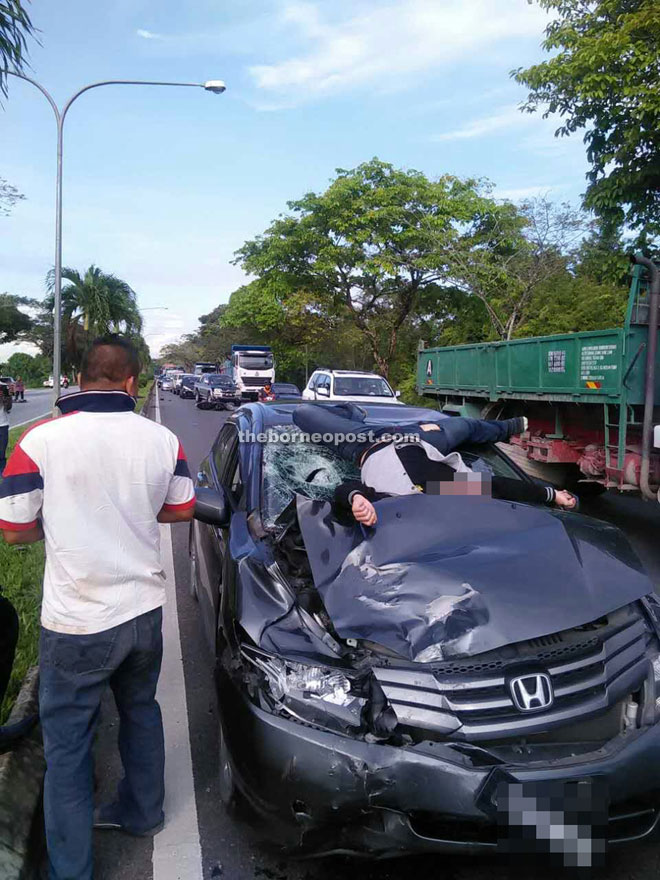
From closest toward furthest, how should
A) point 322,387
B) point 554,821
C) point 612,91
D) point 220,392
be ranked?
point 554,821
point 612,91
point 322,387
point 220,392

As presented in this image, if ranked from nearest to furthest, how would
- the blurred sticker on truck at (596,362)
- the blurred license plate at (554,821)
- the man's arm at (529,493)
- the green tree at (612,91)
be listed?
the blurred license plate at (554,821) < the man's arm at (529,493) < the blurred sticker on truck at (596,362) < the green tree at (612,91)

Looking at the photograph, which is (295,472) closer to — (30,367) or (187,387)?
(187,387)

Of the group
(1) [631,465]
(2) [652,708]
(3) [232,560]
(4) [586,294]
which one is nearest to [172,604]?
(3) [232,560]

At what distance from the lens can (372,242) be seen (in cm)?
2550

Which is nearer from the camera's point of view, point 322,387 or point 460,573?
point 460,573

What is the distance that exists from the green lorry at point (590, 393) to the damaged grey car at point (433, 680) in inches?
156

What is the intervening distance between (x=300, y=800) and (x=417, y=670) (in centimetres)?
54

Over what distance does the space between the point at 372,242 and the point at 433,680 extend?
2446 cm

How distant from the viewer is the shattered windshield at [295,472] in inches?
144

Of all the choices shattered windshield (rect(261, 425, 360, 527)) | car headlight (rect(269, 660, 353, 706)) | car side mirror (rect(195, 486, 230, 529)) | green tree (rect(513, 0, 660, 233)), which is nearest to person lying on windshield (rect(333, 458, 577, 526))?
shattered windshield (rect(261, 425, 360, 527))

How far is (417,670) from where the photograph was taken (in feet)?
7.77

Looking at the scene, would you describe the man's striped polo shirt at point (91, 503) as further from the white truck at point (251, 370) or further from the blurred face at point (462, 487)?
the white truck at point (251, 370)

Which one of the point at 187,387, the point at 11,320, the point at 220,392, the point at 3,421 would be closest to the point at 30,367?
the point at 11,320

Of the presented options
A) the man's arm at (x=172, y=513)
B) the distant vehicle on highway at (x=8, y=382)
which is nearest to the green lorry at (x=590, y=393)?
the man's arm at (x=172, y=513)
